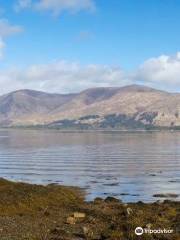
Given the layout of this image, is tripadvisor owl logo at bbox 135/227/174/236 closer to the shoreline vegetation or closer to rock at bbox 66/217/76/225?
the shoreline vegetation

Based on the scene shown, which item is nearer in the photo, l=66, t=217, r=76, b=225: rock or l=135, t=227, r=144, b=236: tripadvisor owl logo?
l=135, t=227, r=144, b=236: tripadvisor owl logo

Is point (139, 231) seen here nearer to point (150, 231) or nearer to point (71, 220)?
point (150, 231)

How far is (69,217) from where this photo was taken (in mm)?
35344

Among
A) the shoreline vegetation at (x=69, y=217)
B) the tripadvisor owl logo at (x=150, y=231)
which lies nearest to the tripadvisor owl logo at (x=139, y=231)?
the tripadvisor owl logo at (x=150, y=231)

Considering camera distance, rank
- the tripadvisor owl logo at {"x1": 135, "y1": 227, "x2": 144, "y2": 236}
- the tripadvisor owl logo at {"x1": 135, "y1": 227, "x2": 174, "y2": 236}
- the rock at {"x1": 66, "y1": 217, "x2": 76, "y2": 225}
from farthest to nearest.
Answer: the rock at {"x1": 66, "y1": 217, "x2": 76, "y2": 225}
the tripadvisor owl logo at {"x1": 135, "y1": 227, "x2": 174, "y2": 236}
the tripadvisor owl logo at {"x1": 135, "y1": 227, "x2": 144, "y2": 236}

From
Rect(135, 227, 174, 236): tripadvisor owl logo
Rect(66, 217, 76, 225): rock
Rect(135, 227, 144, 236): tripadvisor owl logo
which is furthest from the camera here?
Rect(66, 217, 76, 225): rock

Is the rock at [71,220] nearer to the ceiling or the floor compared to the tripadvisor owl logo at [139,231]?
nearer to the floor

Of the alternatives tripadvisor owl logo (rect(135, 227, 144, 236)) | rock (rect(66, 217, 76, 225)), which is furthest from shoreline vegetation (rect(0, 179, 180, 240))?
tripadvisor owl logo (rect(135, 227, 144, 236))

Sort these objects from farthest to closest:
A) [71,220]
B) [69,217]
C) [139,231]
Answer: [69,217], [71,220], [139,231]

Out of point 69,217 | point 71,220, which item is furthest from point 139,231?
point 69,217

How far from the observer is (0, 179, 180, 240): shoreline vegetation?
28422 mm

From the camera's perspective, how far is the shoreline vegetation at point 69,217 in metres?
28.4

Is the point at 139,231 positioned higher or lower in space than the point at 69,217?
higher

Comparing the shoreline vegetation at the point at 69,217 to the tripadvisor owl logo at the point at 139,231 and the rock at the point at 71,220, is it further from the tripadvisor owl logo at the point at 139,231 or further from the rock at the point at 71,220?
the tripadvisor owl logo at the point at 139,231
